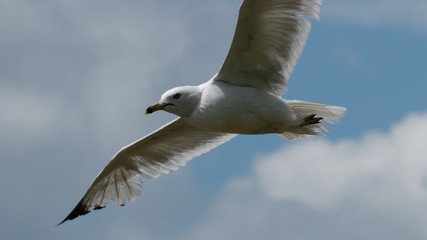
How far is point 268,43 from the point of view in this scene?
11445 millimetres

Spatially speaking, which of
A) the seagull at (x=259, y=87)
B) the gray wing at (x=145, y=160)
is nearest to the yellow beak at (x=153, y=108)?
the seagull at (x=259, y=87)

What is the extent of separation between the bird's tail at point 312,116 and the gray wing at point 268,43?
43 centimetres

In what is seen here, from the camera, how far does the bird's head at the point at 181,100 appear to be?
11.3 metres

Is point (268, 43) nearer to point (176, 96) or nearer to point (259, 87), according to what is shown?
point (259, 87)

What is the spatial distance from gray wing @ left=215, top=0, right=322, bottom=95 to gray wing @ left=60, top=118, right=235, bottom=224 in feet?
6.70

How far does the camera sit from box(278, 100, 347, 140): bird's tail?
11750 millimetres

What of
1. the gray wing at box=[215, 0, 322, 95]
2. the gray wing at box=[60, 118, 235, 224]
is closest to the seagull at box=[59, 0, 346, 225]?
the gray wing at box=[215, 0, 322, 95]

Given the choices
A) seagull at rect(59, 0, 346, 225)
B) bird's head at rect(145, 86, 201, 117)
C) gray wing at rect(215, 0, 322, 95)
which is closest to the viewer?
gray wing at rect(215, 0, 322, 95)

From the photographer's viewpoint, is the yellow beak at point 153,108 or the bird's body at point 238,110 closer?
the bird's body at point 238,110

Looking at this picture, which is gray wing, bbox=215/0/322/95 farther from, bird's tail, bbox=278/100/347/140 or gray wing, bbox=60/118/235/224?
gray wing, bbox=60/118/235/224

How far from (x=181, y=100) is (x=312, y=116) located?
6.02 ft

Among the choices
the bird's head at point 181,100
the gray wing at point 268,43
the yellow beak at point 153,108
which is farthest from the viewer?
the yellow beak at point 153,108

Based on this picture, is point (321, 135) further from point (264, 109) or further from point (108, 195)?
point (108, 195)

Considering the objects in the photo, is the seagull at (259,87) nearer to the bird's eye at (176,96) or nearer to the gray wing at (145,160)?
the bird's eye at (176,96)
